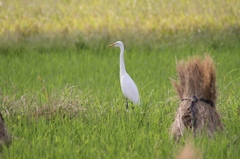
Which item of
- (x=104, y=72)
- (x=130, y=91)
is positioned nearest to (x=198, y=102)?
(x=130, y=91)

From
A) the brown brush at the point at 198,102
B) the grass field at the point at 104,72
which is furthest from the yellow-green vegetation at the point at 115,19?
the brown brush at the point at 198,102

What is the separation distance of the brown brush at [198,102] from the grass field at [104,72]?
11cm

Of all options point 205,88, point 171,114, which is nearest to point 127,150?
point 205,88

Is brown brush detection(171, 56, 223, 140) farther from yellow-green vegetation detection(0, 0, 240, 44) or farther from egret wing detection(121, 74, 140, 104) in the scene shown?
yellow-green vegetation detection(0, 0, 240, 44)

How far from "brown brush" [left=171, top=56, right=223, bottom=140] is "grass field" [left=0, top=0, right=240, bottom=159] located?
0.35 feet

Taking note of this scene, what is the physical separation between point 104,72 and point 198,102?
421 cm

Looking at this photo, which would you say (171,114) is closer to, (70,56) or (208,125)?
(208,125)

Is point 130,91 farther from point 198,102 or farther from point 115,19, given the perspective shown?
point 115,19

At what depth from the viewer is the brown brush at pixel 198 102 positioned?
16.3ft

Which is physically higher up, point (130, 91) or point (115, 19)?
point (115, 19)

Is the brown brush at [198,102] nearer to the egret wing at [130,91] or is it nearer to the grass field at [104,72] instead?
the grass field at [104,72]

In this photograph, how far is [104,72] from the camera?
359 inches

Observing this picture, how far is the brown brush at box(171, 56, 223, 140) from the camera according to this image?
16.3ft

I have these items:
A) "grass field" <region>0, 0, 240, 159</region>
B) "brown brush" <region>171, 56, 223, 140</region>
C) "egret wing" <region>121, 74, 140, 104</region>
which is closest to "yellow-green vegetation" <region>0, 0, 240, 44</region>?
"grass field" <region>0, 0, 240, 159</region>
